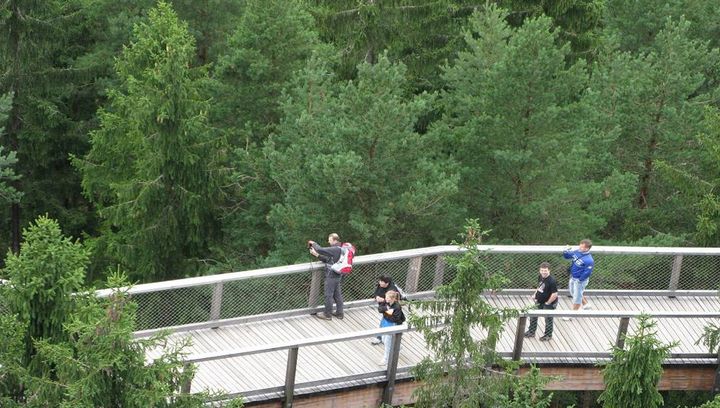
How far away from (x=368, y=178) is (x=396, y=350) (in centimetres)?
778

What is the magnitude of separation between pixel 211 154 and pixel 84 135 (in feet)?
34.6

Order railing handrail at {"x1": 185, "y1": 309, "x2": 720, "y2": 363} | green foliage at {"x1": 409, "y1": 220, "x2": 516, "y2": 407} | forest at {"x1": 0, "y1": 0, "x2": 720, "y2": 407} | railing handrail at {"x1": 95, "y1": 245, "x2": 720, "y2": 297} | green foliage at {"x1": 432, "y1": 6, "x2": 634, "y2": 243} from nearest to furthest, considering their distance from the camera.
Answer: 1. green foliage at {"x1": 409, "y1": 220, "x2": 516, "y2": 407}
2. railing handrail at {"x1": 185, "y1": 309, "x2": 720, "y2": 363}
3. railing handrail at {"x1": 95, "y1": 245, "x2": 720, "y2": 297}
4. forest at {"x1": 0, "y1": 0, "x2": 720, "y2": 407}
5. green foliage at {"x1": 432, "y1": 6, "x2": 634, "y2": 243}

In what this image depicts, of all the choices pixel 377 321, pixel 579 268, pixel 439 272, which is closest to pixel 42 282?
pixel 377 321

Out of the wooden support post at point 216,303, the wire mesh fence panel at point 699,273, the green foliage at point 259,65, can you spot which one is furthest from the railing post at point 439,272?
the green foliage at point 259,65

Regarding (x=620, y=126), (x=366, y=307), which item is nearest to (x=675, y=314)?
(x=366, y=307)

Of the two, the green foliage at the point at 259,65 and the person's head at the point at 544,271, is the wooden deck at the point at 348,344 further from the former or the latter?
the green foliage at the point at 259,65

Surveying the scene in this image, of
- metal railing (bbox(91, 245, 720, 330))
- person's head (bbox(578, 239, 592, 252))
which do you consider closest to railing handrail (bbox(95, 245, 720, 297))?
metal railing (bbox(91, 245, 720, 330))

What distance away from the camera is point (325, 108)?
2570cm

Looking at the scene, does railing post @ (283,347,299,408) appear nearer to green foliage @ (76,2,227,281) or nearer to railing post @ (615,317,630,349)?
railing post @ (615,317,630,349)

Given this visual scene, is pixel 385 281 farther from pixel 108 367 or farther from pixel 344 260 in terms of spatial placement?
pixel 108 367

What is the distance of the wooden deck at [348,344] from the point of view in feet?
50.8

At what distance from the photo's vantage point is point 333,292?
1764cm

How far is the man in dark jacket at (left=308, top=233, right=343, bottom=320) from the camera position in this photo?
677 inches

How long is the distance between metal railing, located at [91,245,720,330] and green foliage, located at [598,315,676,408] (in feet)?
9.98
